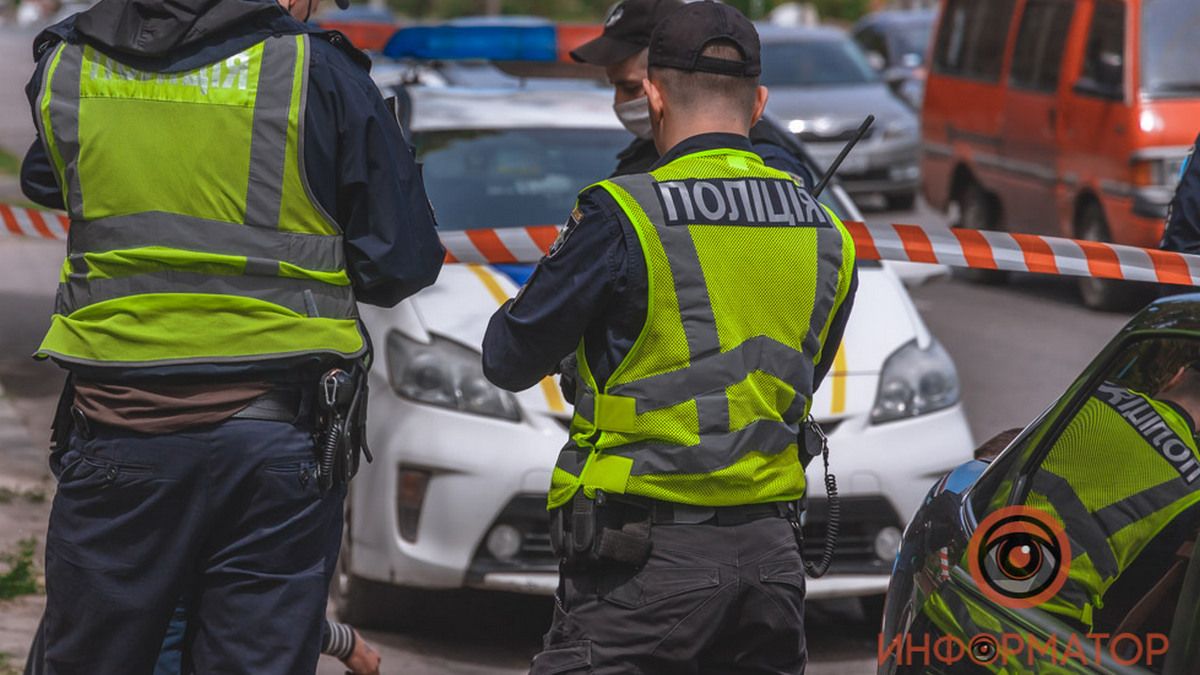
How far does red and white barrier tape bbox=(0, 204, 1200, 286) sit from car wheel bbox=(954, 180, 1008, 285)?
8.54 meters

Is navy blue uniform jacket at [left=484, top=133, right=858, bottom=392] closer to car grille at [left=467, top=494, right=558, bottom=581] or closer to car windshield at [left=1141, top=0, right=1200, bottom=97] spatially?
car grille at [left=467, top=494, right=558, bottom=581]

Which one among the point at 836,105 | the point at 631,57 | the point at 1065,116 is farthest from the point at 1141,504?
the point at 836,105

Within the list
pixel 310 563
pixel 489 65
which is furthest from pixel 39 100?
pixel 489 65

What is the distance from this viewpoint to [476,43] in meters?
9.27

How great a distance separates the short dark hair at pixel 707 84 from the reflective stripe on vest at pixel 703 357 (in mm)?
108

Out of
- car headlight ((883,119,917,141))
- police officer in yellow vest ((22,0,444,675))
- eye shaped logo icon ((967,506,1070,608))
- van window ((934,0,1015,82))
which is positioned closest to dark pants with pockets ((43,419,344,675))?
police officer in yellow vest ((22,0,444,675))

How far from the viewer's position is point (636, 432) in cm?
300

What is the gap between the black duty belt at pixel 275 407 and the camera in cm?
329

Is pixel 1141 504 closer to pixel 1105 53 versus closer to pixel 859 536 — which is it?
pixel 859 536

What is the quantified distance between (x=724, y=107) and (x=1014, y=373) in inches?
263

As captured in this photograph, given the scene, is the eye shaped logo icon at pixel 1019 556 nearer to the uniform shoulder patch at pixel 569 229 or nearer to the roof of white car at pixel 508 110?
the uniform shoulder patch at pixel 569 229

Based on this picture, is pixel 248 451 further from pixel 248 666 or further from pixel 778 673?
pixel 778 673

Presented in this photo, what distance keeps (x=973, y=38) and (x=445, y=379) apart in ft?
31.2

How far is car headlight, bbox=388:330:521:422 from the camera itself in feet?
17.0
